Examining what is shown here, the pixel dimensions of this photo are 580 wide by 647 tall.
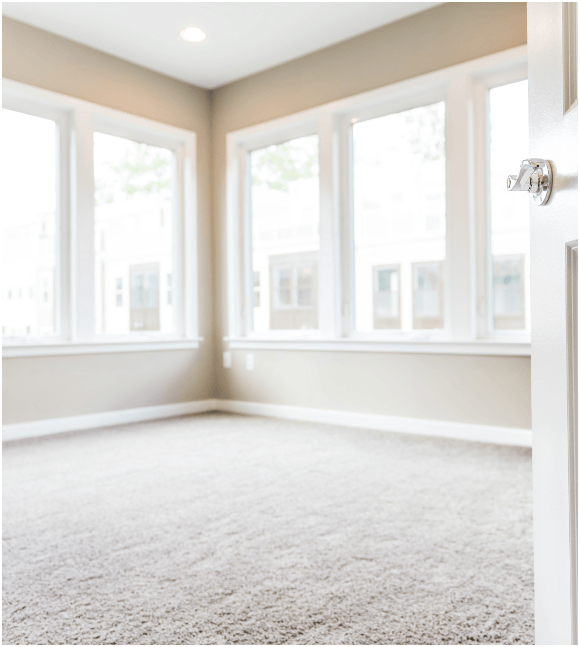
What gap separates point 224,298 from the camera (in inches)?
176

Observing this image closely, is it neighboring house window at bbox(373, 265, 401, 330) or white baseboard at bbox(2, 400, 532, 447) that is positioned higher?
neighboring house window at bbox(373, 265, 401, 330)

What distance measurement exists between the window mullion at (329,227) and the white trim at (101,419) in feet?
4.12

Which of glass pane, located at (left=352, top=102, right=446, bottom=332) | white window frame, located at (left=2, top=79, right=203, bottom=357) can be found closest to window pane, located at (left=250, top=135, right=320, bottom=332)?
glass pane, located at (left=352, top=102, right=446, bottom=332)

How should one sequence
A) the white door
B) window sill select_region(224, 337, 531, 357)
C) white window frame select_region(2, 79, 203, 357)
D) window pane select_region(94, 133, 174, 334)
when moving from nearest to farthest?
the white door → window sill select_region(224, 337, 531, 357) → white window frame select_region(2, 79, 203, 357) → window pane select_region(94, 133, 174, 334)

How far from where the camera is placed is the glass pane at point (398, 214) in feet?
11.3

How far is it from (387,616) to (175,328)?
11.1 feet

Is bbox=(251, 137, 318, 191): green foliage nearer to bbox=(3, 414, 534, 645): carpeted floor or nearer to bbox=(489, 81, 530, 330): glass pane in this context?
bbox=(489, 81, 530, 330): glass pane

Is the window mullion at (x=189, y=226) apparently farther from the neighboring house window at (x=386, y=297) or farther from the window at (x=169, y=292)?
the neighboring house window at (x=386, y=297)

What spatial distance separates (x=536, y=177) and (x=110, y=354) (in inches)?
140

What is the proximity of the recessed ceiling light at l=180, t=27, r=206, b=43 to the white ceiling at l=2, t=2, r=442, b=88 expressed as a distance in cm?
4

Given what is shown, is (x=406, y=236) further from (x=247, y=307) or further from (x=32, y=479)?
(x=32, y=479)

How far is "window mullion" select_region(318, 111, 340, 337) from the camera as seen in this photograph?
3799 millimetres

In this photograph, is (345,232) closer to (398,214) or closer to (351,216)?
(351,216)

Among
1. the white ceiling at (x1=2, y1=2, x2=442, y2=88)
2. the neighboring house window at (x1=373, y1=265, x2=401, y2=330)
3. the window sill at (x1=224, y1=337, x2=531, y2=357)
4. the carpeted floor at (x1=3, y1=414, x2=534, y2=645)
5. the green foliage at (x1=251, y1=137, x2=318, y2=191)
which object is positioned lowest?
the carpeted floor at (x1=3, y1=414, x2=534, y2=645)
